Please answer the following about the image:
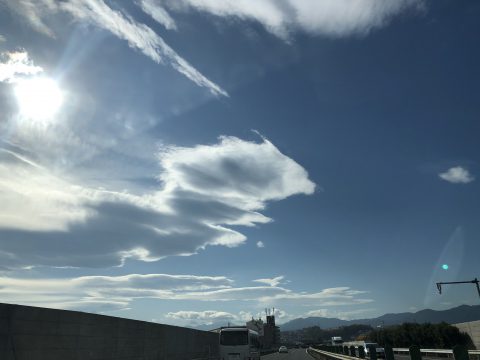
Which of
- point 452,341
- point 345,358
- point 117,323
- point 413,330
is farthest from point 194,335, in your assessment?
point 413,330

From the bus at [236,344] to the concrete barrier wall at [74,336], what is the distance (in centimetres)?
694

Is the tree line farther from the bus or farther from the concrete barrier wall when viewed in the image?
the concrete barrier wall

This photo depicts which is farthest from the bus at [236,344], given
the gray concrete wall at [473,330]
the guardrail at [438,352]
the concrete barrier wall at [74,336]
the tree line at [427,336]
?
the gray concrete wall at [473,330]

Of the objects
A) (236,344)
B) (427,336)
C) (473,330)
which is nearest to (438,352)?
(473,330)

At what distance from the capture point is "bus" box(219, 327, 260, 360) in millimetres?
32375

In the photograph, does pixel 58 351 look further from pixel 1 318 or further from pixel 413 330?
pixel 413 330

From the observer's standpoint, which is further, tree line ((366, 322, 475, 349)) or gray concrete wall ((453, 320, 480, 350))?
tree line ((366, 322, 475, 349))

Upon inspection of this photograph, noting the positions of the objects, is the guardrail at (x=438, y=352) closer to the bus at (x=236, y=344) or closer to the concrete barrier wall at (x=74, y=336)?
the bus at (x=236, y=344)

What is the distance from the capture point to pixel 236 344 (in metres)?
32.9

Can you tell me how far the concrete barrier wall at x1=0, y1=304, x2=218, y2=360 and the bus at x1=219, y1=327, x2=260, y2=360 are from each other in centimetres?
694

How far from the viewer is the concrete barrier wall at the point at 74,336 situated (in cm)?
1202

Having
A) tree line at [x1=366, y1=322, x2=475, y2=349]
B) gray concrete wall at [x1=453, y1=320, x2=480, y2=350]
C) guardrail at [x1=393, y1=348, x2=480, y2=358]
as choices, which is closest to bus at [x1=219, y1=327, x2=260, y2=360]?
guardrail at [x1=393, y1=348, x2=480, y2=358]

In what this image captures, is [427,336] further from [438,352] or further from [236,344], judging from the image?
[236,344]

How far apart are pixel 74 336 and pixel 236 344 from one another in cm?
1983
